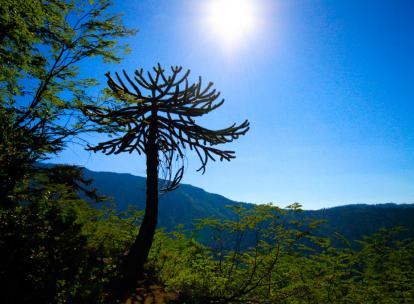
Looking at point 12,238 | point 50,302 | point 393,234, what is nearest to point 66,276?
point 50,302

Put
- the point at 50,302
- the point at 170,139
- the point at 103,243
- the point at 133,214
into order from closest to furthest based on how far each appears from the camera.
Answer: the point at 50,302
the point at 103,243
the point at 170,139
the point at 133,214

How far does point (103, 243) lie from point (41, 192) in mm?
1968

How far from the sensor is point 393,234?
8.06 m

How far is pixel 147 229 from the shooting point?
21.2 ft

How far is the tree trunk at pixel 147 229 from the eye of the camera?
19.4 feet

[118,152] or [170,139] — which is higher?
[170,139]

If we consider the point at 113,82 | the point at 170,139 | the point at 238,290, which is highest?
the point at 113,82

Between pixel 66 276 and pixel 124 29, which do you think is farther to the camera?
pixel 124 29

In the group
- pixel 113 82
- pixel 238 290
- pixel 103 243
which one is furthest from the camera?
pixel 113 82

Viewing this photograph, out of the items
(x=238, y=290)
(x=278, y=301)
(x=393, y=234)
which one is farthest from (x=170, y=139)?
(x=393, y=234)

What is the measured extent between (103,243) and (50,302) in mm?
3161

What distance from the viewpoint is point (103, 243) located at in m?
6.28

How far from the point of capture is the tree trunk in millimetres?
5914

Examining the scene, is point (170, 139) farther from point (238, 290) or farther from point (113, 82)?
point (238, 290)
